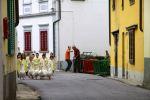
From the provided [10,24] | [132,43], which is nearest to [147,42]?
[132,43]

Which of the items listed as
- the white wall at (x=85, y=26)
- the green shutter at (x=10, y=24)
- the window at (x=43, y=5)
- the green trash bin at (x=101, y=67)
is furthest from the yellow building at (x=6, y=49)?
the window at (x=43, y=5)

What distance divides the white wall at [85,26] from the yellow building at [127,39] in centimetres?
844

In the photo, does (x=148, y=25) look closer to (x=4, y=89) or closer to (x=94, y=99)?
(x=94, y=99)

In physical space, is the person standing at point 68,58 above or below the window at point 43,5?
below

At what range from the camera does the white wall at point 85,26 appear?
4469cm

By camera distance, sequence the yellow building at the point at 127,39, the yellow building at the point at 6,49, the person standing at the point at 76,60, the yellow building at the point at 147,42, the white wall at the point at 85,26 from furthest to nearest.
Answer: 1. the white wall at the point at 85,26
2. the person standing at the point at 76,60
3. the yellow building at the point at 127,39
4. the yellow building at the point at 147,42
5. the yellow building at the point at 6,49

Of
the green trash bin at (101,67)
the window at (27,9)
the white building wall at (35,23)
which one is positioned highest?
the window at (27,9)

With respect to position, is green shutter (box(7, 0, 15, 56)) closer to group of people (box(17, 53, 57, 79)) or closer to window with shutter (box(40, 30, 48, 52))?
group of people (box(17, 53, 57, 79))

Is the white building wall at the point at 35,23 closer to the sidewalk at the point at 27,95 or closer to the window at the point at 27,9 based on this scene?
the window at the point at 27,9

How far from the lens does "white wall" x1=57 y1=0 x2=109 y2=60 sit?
44.7 m

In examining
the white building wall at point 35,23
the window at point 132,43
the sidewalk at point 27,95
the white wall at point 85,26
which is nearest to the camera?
the sidewalk at point 27,95

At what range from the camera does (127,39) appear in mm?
31250

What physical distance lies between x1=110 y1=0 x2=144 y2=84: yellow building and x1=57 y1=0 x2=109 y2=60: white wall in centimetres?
844

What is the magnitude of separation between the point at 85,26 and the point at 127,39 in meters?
14.1
